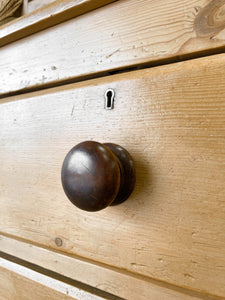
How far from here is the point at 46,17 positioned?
36 cm

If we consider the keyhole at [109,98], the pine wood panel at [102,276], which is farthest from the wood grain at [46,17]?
the pine wood panel at [102,276]

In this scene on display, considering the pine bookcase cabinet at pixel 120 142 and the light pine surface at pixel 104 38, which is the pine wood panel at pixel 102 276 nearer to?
the pine bookcase cabinet at pixel 120 142

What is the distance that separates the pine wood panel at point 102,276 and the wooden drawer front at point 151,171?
0.01 meters

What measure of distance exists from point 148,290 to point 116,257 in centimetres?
5

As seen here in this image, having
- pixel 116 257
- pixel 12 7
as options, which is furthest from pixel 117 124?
pixel 12 7

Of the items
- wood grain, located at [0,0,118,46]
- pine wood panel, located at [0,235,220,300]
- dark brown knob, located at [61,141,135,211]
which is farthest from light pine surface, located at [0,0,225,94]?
pine wood panel, located at [0,235,220,300]

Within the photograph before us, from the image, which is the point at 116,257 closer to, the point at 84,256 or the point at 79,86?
the point at 84,256

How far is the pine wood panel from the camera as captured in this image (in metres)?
0.27

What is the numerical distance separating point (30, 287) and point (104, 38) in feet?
1.24

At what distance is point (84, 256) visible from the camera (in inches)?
13.1

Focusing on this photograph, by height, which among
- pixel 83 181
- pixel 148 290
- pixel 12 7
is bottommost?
pixel 148 290

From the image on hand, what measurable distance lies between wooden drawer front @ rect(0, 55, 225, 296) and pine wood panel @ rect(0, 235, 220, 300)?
0.01 meters

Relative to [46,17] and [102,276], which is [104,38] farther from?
[102,276]

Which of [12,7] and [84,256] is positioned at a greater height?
[12,7]
